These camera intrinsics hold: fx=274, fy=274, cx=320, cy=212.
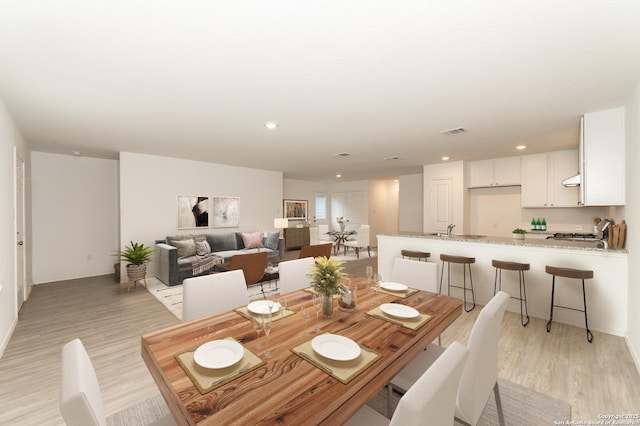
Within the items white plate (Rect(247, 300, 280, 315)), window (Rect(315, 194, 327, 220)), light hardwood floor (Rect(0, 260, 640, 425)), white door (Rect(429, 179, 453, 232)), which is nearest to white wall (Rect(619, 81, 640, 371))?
light hardwood floor (Rect(0, 260, 640, 425))

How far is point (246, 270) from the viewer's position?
3959 mm

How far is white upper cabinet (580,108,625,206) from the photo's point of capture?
302 cm

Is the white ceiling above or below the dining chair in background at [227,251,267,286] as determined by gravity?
above

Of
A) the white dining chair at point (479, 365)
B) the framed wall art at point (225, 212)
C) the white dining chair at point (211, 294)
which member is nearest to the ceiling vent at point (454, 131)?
the white dining chair at point (479, 365)

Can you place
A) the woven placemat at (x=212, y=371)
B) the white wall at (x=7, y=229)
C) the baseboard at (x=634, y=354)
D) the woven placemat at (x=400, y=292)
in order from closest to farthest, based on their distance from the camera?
the woven placemat at (x=212, y=371), the woven placemat at (x=400, y=292), the baseboard at (x=634, y=354), the white wall at (x=7, y=229)

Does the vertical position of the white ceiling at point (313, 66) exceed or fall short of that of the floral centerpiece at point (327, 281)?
it exceeds it

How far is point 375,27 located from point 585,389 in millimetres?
3010

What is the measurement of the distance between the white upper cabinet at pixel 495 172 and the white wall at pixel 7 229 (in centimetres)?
735

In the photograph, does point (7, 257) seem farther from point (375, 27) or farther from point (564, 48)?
point (564, 48)

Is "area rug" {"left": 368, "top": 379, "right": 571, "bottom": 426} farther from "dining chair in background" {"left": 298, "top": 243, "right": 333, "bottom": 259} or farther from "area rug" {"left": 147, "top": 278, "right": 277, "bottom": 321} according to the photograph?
"area rug" {"left": 147, "top": 278, "right": 277, "bottom": 321}

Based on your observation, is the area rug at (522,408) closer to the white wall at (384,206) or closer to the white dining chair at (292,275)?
the white dining chair at (292,275)

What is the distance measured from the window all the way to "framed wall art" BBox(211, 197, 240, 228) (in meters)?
4.20

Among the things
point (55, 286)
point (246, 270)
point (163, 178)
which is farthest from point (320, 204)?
point (55, 286)

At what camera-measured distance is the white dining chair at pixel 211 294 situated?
1948mm
